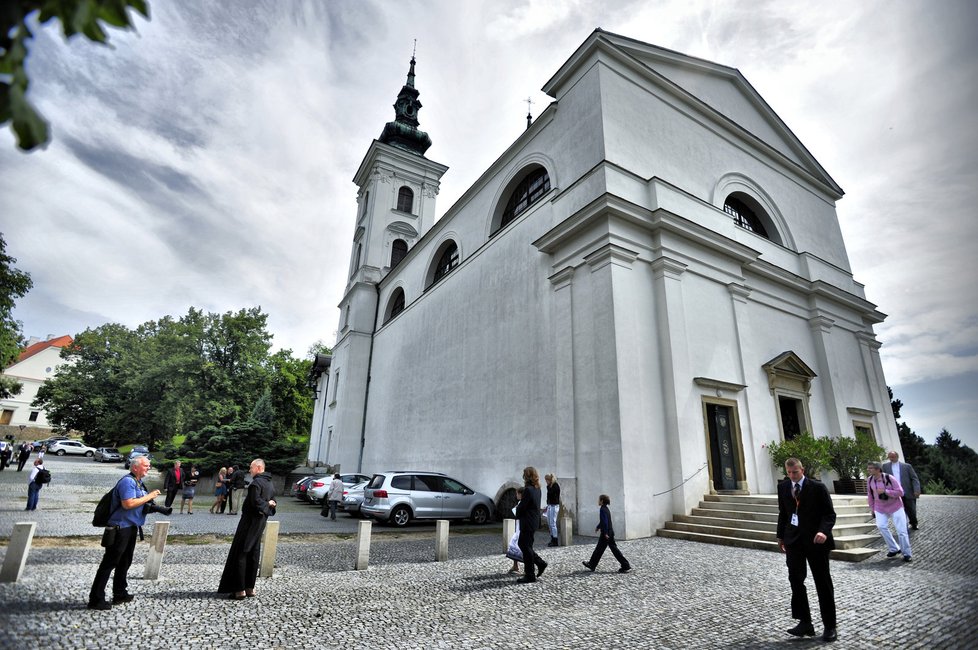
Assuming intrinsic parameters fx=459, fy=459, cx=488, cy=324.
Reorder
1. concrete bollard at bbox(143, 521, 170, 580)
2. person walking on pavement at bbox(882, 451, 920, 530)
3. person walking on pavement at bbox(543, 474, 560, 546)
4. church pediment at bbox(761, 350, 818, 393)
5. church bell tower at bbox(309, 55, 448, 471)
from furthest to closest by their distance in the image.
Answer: church bell tower at bbox(309, 55, 448, 471), church pediment at bbox(761, 350, 818, 393), person walking on pavement at bbox(543, 474, 560, 546), person walking on pavement at bbox(882, 451, 920, 530), concrete bollard at bbox(143, 521, 170, 580)

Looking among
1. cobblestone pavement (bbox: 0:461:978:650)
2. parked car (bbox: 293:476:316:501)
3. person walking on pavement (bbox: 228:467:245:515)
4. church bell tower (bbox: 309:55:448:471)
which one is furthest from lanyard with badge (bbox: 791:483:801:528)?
church bell tower (bbox: 309:55:448:471)

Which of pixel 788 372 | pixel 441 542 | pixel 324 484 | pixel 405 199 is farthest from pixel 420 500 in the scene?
pixel 405 199

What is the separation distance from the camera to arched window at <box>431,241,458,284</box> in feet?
75.1

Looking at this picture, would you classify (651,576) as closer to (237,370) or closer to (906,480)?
(906,480)

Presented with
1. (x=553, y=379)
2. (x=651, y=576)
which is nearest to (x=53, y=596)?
(x=651, y=576)

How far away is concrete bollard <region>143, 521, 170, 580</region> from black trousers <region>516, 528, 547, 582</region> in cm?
474

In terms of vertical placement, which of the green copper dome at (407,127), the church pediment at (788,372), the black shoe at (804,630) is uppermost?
the green copper dome at (407,127)

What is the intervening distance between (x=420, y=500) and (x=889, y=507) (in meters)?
10.7

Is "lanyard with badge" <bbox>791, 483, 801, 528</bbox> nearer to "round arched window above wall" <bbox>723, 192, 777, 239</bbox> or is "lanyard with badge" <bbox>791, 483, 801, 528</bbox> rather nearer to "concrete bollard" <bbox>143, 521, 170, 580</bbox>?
"concrete bollard" <bbox>143, 521, 170, 580</bbox>

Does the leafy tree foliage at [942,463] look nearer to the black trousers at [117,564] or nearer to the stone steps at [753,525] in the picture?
the stone steps at [753,525]

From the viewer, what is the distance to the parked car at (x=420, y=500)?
517 inches

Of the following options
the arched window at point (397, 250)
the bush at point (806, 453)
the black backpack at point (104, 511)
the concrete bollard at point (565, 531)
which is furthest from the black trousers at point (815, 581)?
the arched window at point (397, 250)

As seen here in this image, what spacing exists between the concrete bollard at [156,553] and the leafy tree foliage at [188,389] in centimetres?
2027

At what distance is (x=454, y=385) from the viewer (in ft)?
61.9
